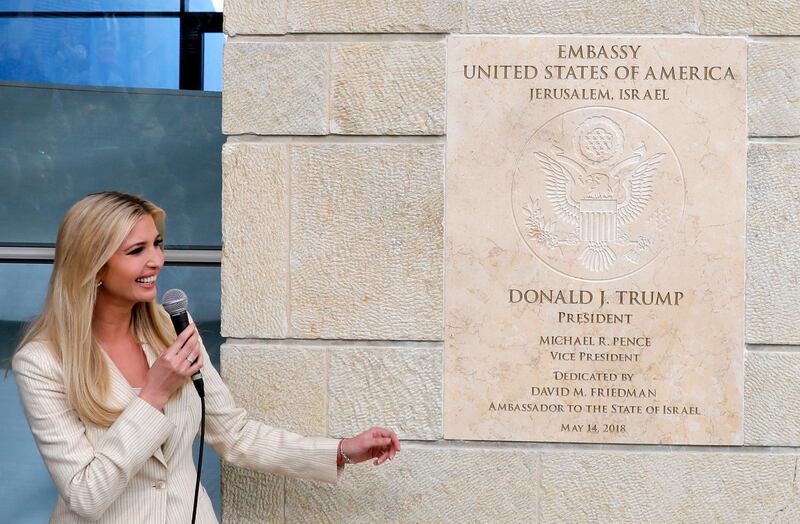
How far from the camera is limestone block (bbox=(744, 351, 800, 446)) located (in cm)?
365

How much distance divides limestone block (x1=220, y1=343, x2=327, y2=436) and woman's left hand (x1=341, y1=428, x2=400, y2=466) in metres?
0.38

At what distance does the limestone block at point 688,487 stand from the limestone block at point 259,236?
4.24 ft

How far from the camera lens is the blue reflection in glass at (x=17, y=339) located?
15.7 feet

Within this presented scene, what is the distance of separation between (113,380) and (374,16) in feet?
5.60

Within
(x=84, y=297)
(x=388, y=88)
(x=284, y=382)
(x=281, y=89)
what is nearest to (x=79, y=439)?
(x=84, y=297)

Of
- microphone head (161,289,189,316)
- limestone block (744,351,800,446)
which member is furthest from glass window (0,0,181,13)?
limestone block (744,351,800,446)

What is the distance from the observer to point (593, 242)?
3.69 meters

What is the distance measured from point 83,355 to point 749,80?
2.61 meters

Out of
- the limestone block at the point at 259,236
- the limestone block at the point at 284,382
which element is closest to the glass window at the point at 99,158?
the limestone block at the point at 259,236

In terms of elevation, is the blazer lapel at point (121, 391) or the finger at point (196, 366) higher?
the finger at point (196, 366)

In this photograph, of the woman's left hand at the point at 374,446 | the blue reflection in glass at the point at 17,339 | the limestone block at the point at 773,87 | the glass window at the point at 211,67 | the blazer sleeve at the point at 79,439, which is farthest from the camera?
the glass window at the point at 211,67

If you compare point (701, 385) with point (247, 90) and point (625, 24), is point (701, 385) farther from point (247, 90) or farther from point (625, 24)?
point (247, 90)

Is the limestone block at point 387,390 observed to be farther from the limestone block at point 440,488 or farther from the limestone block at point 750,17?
the limestone block at point 750,17

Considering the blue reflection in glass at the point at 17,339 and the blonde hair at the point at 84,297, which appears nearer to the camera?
the blonde hair at the point at 84,297
